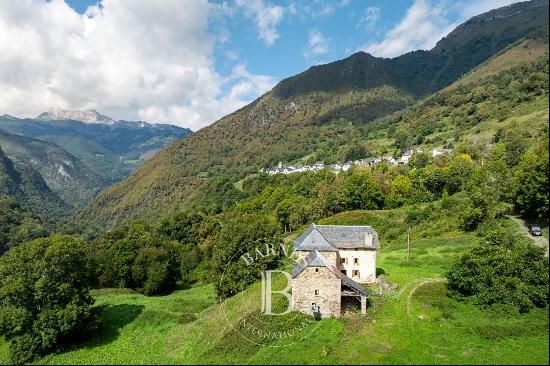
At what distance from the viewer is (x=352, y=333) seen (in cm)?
3244

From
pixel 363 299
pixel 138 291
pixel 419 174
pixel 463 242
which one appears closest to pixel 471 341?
pixel 363 299

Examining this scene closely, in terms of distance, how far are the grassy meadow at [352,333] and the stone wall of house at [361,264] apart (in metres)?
2.32

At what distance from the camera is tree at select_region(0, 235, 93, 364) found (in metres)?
39.0

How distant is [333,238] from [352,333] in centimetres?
1467

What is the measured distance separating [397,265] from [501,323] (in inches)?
789

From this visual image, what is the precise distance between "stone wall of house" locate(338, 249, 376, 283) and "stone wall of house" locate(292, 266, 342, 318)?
9909 mm

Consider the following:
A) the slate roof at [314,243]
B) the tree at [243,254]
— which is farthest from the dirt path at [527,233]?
the tree at [243,254]

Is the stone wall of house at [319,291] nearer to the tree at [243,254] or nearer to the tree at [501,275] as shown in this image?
the tree at [501,275]

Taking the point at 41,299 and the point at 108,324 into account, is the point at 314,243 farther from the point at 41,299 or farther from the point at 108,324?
the point at 41,299

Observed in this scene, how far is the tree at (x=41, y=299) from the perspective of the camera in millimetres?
38969

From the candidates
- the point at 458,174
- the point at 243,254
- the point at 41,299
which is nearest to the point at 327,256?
the point at 243,254

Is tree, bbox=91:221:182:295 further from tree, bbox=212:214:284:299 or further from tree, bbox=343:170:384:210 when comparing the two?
tree, bbox=343:170:384:210

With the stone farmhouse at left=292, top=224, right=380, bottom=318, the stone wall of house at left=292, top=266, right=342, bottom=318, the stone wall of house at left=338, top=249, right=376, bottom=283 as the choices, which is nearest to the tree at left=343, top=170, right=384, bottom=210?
the stone wall of house at left=338, top=249, right=376, bottom=283

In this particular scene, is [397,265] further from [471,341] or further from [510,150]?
[510,150]
